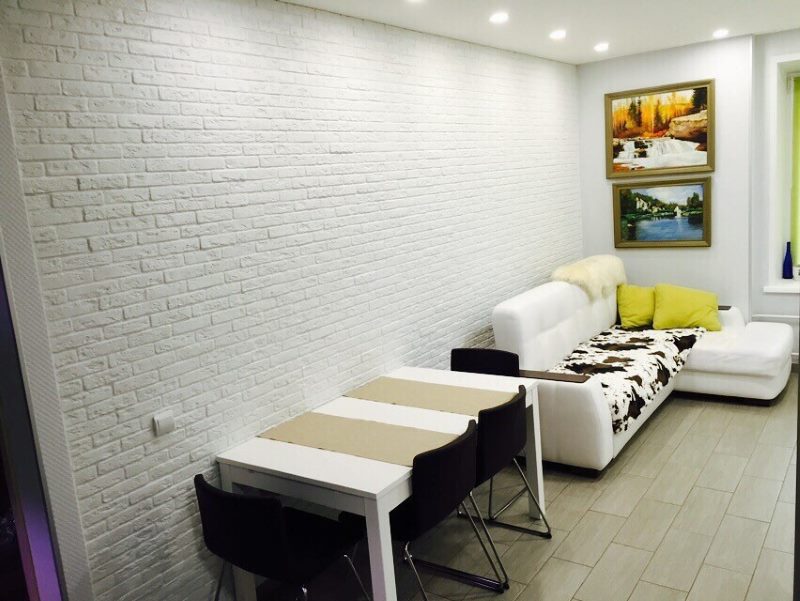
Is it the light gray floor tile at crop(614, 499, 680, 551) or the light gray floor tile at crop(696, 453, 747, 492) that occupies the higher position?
the light gray floor tile at crop(696, 453, 747, 492)

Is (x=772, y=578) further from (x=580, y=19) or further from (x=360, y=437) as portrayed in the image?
(x=580, y=19)

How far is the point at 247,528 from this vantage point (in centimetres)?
256

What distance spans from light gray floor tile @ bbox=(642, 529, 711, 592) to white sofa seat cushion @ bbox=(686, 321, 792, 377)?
6.65ft


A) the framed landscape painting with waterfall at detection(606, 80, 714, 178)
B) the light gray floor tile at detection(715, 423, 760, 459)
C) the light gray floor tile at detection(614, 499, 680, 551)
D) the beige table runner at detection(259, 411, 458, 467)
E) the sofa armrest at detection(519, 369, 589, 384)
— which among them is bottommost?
the light gray floor tile at detection(614, 499, 680, 551)

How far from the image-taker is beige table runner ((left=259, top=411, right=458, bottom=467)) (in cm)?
296

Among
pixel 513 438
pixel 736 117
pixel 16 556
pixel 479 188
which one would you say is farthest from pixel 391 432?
pixel 736 117

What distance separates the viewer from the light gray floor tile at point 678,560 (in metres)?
3.14

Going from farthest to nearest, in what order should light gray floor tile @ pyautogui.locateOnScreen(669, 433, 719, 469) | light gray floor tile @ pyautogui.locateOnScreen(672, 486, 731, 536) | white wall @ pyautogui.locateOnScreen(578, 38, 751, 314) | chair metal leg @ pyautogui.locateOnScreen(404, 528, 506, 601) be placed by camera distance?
white wall @ pyautogui.locateOnScreen(578, 38, 751, 314) < light gray floor tile @ pyautogui.locateOnScreen(669, 433, 719, 469) < light gray floor tile @ pyautogui.locateOnScreen(672, 486, 731, 536) < chair metal leg @ pyautogui.locateOnScreen(404, 528, 506, 601)

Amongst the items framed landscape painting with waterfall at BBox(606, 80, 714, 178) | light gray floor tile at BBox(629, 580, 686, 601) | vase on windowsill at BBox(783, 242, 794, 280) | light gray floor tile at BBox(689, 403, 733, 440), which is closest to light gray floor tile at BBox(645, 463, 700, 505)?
light gray floor tile at BBox(689, 403, 733, 440)

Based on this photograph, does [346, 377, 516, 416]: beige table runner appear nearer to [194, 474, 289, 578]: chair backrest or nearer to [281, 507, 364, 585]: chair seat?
[281, 507, 364, 585]: chair seat

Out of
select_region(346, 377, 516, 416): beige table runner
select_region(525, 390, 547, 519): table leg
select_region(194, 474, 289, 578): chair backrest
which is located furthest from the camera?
select_region(525, 390, 547, 519): table leg

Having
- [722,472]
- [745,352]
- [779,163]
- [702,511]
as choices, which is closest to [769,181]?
[779,163]

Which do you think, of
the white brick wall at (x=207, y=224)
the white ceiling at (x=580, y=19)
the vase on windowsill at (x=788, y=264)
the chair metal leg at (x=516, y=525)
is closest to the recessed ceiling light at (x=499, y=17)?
the white ceiling at (x=580, y=19)

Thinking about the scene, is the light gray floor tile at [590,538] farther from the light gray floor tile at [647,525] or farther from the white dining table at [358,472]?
the white dining table at [358,472]
